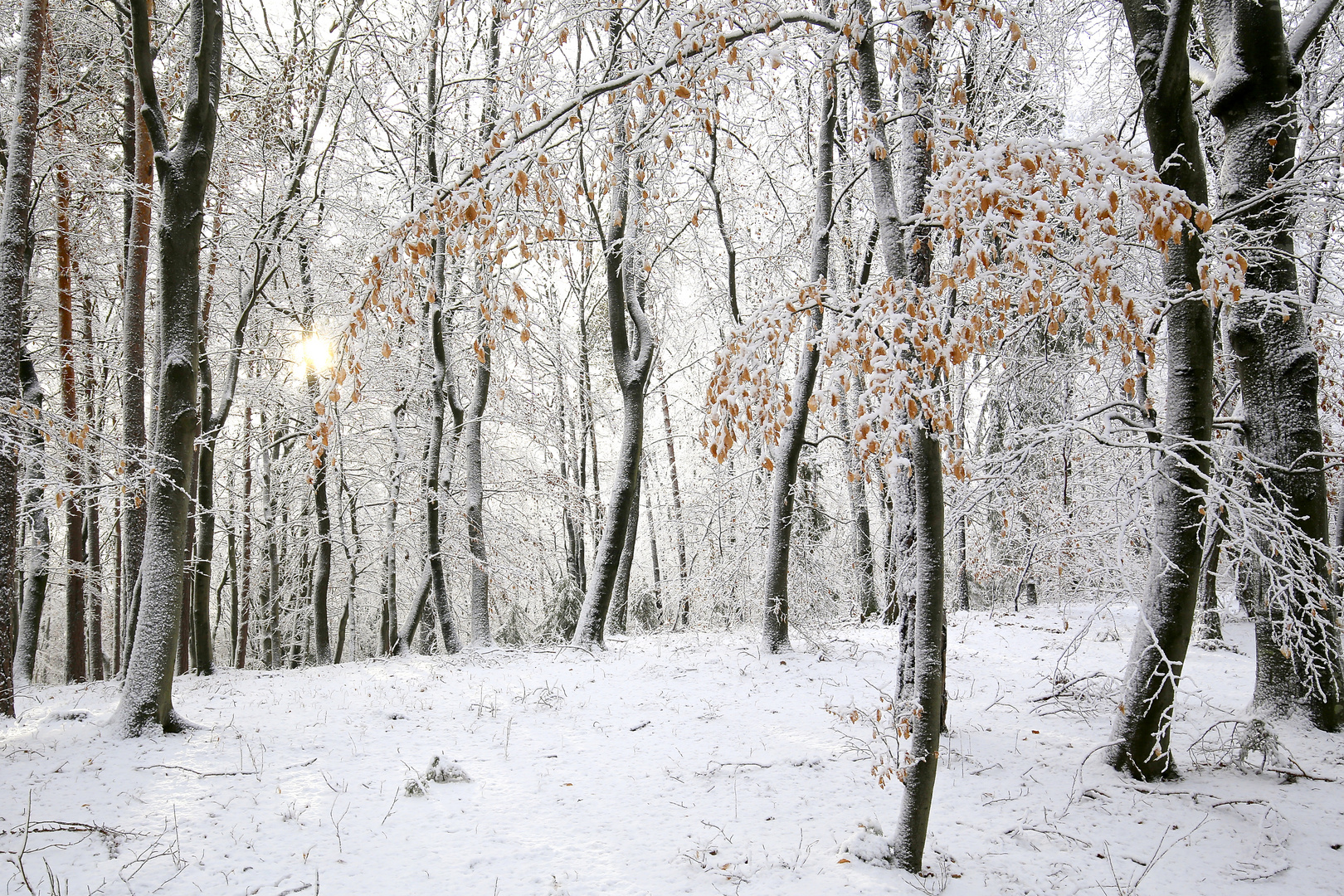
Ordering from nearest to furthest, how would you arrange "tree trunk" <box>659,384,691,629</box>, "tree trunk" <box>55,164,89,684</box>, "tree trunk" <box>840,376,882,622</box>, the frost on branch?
the frost on branch → "tree trunk" <box>55,164,89,684</box> → "tree trunk" <box>840,376,882,622</box> → "tree trunk" <box>659,384,691,629</box>

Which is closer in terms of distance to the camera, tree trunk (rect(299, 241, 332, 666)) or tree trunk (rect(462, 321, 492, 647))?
tree trunk (rect(462, 321, 492, 647))

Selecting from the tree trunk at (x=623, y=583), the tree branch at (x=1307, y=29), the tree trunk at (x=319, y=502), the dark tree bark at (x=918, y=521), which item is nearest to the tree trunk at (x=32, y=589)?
the tree trunk at (x=319, y=502)

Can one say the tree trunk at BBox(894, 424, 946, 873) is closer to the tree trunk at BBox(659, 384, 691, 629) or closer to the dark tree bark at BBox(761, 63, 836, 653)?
the dark tree bark at BBox(761, 63, 836, 653)

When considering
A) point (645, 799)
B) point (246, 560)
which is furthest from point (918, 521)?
point (246, 560)

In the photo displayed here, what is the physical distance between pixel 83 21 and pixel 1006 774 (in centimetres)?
1270

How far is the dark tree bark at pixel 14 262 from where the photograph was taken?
611cm

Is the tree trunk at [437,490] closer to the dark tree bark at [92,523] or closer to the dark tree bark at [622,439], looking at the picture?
the dark tree bark at [622,439]

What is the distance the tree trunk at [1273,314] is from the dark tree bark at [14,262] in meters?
10.3

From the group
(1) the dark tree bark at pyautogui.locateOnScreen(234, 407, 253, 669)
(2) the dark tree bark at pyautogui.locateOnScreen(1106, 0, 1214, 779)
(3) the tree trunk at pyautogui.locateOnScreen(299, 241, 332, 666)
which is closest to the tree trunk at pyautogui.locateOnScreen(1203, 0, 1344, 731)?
(2) the dark tree bark at pyautogui.locateOnScreen(1106, 0, 1214, 779)

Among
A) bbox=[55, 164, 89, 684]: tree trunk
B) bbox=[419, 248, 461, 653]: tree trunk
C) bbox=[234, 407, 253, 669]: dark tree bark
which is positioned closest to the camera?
bbox=[55, 164, 89, 684]: tree trunk

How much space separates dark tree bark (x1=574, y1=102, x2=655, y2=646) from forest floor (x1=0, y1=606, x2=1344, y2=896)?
254 centimetres

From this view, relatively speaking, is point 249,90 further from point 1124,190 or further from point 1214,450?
point 1214,450

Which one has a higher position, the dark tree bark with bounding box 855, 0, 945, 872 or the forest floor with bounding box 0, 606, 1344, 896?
the dark tree bark with bounding box 855, 0, 945, 872

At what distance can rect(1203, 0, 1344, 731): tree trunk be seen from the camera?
16.5 feet
